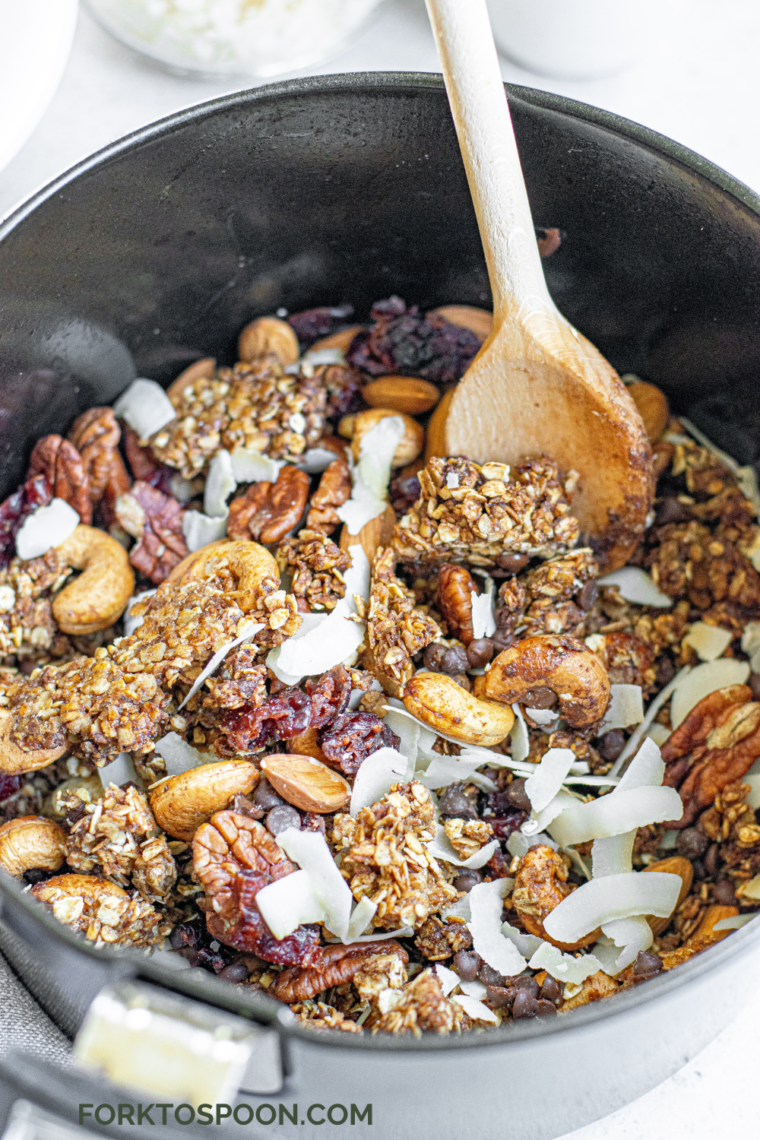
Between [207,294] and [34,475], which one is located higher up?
[207,294]

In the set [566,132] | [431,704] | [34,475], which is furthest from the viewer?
[34,475]

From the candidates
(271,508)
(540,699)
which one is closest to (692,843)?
(540,699)

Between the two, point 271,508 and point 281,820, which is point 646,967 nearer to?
point 281,820

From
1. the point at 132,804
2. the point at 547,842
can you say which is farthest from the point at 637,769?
the point at 132,804

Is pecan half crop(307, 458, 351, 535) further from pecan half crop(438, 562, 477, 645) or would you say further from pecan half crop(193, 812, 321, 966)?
pecan half crop(193, 812, 321, 966)

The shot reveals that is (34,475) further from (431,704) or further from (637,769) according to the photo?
(637,769)

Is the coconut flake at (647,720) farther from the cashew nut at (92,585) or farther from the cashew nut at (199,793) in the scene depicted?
the cashew nut at (92,585)
